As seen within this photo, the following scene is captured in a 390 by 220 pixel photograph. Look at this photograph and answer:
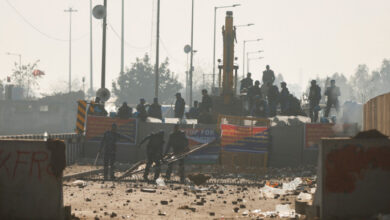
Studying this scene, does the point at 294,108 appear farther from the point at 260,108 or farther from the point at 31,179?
the point at 31,179

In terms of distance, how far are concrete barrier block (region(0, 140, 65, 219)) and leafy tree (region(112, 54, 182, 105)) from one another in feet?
299

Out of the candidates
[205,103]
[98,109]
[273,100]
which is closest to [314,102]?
[273,100]

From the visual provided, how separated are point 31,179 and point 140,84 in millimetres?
93562

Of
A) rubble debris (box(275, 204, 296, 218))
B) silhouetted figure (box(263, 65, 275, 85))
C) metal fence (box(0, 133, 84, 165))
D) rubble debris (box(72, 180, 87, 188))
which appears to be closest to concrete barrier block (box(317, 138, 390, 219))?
rubble debris (box(275, 204, 296, 218))

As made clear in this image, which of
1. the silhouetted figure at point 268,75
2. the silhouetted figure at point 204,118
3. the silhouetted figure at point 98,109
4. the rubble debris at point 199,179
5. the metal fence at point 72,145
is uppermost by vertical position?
the silhouetted figure at point 268,75

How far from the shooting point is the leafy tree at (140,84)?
102 metres

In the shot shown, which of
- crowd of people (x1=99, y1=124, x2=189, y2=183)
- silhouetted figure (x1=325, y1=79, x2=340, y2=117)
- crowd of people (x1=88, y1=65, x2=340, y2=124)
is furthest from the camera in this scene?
silhouetted figure (x1=325, y1=79, x2=340, y2=117)

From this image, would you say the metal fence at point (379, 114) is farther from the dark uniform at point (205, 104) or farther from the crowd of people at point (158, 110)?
the dark uniform at point (205, 104)

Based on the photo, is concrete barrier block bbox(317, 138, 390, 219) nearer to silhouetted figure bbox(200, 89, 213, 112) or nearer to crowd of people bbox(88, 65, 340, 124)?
crowd of people bbox(88, 65, 340, 124)

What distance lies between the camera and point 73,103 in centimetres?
7200

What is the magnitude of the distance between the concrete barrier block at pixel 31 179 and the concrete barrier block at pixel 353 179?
12.7 feet

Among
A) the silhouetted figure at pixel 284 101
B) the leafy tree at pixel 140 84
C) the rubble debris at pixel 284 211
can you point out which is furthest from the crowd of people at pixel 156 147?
the leafy tree at pixel 140 84

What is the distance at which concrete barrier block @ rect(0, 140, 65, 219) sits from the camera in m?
9.55

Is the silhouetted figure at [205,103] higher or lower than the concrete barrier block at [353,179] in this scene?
higher
